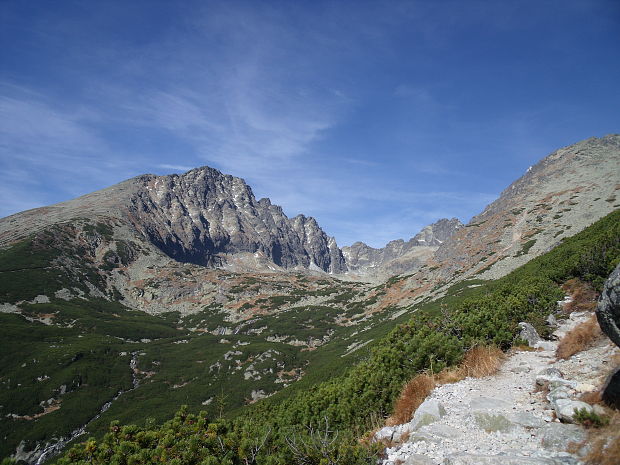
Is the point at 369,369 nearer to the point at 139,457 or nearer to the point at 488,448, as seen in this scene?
the point at 488,448

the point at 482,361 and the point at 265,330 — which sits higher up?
the point at 482,361

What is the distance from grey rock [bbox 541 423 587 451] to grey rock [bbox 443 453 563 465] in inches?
23.3

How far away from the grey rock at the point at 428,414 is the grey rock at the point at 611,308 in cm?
461

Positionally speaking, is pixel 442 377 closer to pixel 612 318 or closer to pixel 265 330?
pixel 612 318

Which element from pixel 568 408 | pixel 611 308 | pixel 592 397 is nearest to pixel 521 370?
pixel 592 397

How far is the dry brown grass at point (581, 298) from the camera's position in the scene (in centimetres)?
1735

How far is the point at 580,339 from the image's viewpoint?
11500 mm

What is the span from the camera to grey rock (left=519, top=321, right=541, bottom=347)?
14.3 metres

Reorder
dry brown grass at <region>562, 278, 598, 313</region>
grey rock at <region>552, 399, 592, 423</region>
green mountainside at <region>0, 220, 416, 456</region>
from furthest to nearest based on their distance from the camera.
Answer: green mountainside at <region>0, 220, 416, 456</region> < dry brown grass at <region>562, 278, 598, 313</region> < grey rock at <region>552, 399, 592, 423</region>

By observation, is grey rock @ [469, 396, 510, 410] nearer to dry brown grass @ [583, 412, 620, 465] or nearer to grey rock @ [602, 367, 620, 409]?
grey rock @ [602, 367, 620, 409]

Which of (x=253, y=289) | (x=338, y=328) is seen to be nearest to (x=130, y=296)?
(x=253, y=289)

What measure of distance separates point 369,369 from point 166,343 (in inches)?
4439

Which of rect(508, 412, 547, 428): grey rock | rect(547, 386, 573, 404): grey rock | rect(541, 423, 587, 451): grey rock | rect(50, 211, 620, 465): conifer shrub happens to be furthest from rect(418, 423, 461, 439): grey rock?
rect(547, 386, 573, 404): grey rock

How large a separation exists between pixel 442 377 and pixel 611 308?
6881 mm
